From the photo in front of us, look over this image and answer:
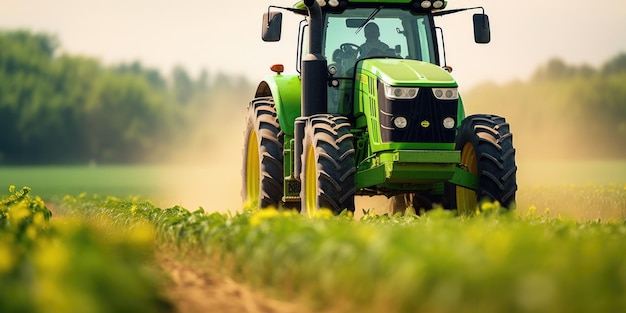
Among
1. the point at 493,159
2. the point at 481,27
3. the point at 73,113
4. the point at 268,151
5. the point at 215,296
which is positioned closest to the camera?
the point at 215,296

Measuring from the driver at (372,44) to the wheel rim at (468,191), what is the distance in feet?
5.27

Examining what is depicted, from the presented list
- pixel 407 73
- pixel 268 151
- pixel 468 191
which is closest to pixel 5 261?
pixel 407 73

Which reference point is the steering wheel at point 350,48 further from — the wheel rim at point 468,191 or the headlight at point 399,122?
the wheel rim at point 468,191

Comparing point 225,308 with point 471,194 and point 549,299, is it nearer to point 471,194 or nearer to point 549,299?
point 549,299

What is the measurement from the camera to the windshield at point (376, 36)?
13391mm

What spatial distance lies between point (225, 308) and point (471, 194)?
7.38m

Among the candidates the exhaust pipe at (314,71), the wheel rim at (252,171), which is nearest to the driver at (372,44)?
the exhaust pipe at (314,71)

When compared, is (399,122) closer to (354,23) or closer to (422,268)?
(354,23)

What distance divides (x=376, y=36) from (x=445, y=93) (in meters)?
1.54

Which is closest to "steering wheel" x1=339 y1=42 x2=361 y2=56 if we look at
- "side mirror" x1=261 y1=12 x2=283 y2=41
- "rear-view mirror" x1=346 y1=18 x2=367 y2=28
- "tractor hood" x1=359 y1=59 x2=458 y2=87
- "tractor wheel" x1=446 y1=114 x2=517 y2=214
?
"rear-view mirror" x1=346 y1=18 x2=367 y2=28

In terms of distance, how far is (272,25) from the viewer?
13.0 metres

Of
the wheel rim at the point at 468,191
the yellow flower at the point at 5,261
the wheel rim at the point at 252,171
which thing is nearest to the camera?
the yellow flower at the point at 5,261

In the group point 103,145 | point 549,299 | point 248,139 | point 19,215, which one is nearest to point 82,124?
point 103,145

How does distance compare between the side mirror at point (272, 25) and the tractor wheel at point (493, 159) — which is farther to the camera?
the side mirror at point (272, 25)
